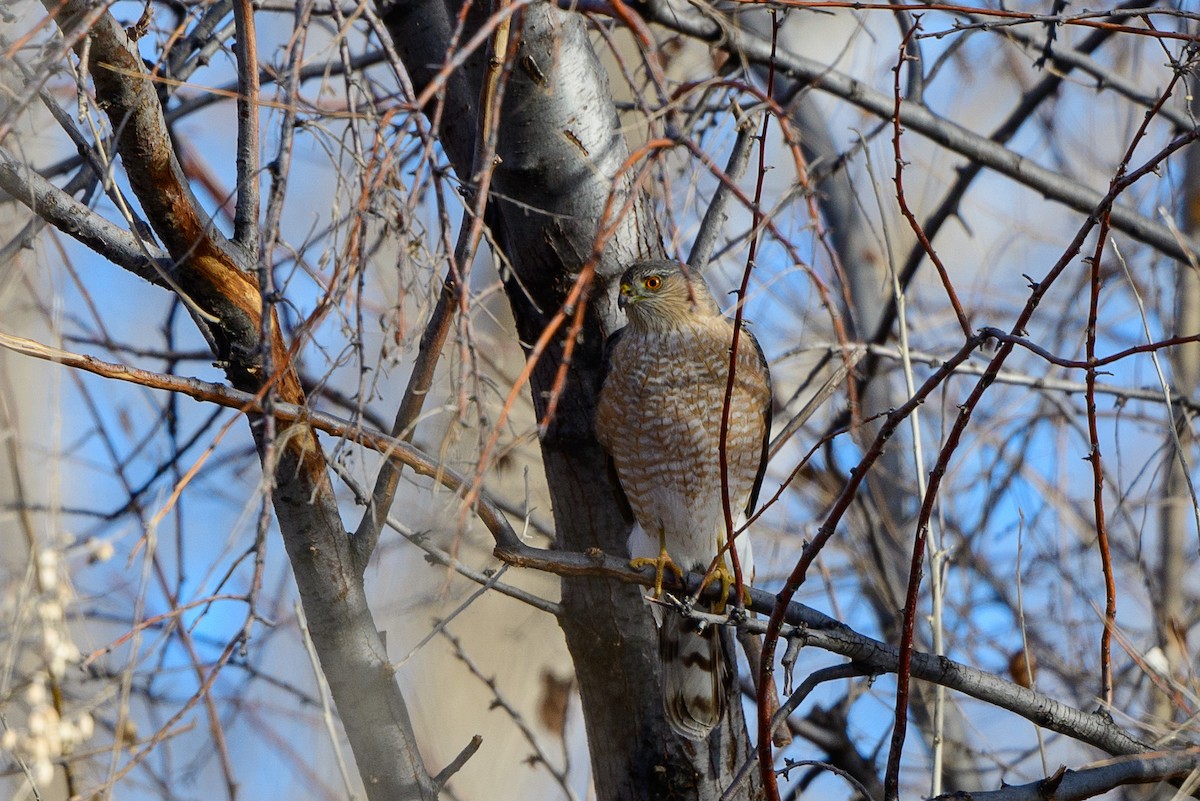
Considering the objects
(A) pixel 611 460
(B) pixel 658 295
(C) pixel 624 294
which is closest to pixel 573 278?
(C) pixel 624 294

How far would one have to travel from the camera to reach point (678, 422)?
368 centimetres

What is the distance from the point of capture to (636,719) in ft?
10.1

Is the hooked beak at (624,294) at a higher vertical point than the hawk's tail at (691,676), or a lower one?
higher

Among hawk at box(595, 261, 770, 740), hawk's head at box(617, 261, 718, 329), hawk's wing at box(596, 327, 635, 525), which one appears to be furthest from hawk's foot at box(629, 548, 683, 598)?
hawk's head at box(617, 261, 718, 329)

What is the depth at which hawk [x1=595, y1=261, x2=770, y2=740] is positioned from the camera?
3488 millimetres

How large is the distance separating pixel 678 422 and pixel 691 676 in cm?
85

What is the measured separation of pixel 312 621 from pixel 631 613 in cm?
92

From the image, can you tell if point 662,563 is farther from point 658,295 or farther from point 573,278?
point 573,278

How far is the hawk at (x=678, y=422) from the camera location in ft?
11.4

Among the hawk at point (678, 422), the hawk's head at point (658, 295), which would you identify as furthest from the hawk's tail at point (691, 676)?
the hawk's head at point (658, 295)

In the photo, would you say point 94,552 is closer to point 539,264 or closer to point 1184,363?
point 539,264

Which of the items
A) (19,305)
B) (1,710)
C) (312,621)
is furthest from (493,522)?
(19,305)

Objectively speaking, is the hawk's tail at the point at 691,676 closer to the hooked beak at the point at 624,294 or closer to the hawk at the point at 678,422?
the hawk at the point at 678,422

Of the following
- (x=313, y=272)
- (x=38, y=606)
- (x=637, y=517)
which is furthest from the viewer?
(x=637, y=517)
